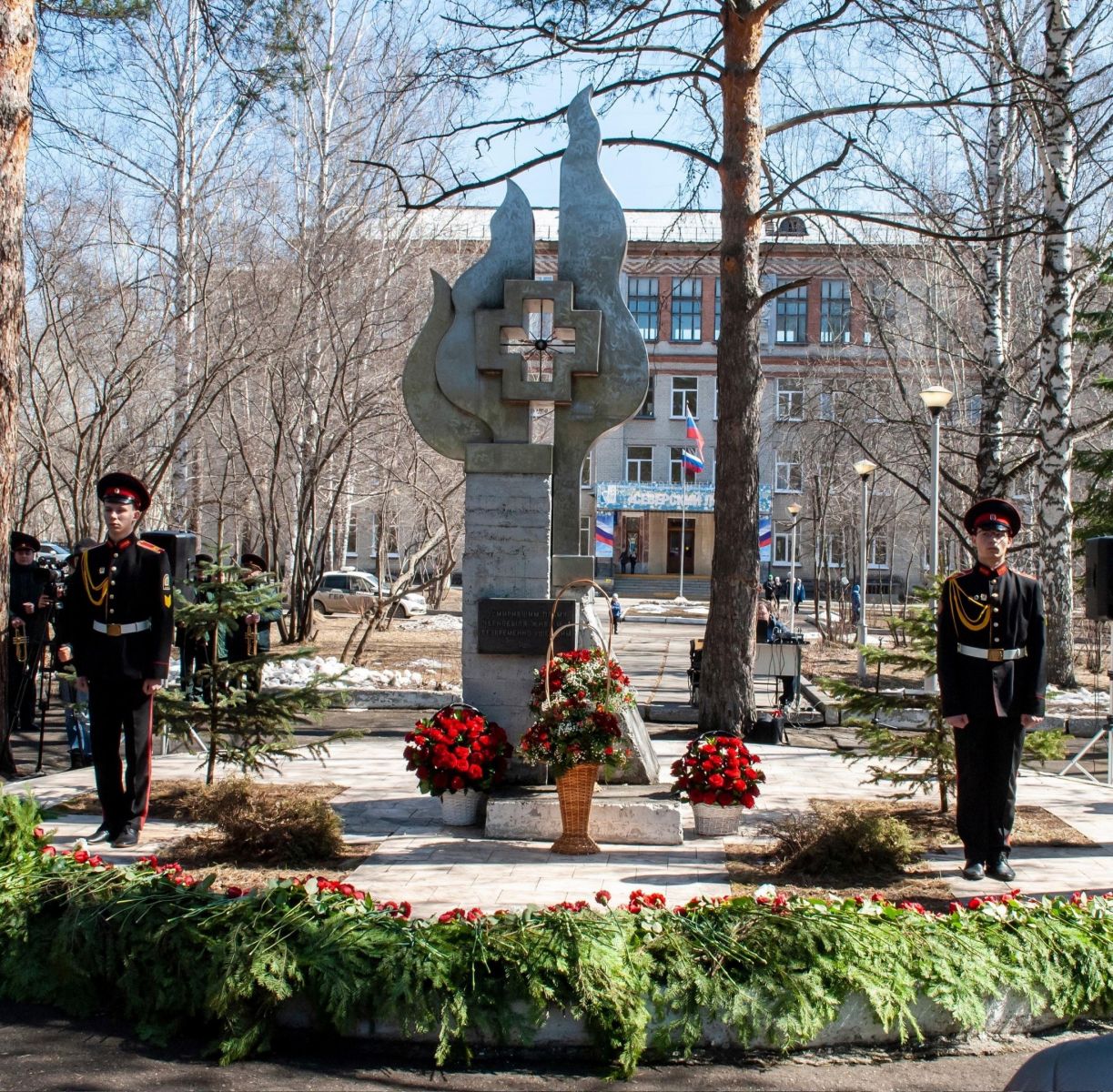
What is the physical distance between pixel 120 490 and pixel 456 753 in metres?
2.66

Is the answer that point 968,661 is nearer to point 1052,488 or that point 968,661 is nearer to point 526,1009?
point 526,1009

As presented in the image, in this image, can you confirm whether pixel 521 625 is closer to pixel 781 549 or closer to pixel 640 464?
pixel 781 549

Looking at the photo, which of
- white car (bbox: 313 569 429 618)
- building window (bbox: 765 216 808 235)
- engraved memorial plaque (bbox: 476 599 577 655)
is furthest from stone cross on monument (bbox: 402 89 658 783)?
white car (bbox: 313 569 429 618)

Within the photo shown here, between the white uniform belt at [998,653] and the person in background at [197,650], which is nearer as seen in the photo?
the white uniform belt at [998,653]

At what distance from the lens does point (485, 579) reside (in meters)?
8.62

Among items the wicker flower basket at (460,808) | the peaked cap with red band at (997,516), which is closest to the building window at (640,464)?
the wicker flower basket at (460,808)

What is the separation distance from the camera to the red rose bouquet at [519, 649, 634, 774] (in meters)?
7.27

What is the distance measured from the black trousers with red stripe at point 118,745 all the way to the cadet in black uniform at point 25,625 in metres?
2.94

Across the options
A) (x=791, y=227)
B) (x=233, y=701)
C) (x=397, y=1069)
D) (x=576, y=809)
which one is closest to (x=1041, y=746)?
(x=576, y=809)

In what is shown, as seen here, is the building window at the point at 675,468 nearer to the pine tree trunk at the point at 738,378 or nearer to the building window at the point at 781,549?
the building window at the point at 781,549

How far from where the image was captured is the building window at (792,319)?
56.3 m

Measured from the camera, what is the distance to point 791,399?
26.8 meters

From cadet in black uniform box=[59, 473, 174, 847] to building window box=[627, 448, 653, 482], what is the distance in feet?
174

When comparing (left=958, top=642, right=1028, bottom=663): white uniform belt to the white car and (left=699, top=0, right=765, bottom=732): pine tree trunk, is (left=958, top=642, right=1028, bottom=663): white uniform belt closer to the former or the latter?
(left=699, top=0, right=765, bottom=732): pine tree trunk
